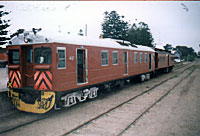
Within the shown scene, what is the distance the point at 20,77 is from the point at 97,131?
443 centimetres

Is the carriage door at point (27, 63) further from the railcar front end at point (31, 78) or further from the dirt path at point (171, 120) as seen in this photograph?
the dirt path at point (171, 120)

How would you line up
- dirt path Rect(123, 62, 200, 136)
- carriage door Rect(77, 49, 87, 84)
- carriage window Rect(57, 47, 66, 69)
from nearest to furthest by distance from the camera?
dirt path Rect(123, 62, 200, 136) → carriage window Rect(57, 47, 66, 69) → carriage door Rect(77, 49, 87, 84)

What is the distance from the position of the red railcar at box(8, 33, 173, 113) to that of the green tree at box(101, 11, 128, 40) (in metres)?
46.5

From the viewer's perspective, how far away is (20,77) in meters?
8.16

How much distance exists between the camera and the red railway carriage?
7246 millimetres

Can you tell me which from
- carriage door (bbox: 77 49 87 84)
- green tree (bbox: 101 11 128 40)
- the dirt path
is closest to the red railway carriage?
carriage door (bbox: 77 49 87 84)

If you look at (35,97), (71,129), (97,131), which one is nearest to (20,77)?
(35,97)

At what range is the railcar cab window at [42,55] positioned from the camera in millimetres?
7289

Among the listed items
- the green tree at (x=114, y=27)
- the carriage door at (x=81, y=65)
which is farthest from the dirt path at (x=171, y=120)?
the green tree at (x=114, y=27)

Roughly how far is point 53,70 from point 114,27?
2126 inches

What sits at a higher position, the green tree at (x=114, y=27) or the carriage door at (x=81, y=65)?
the green tree at (x=114, y=27)

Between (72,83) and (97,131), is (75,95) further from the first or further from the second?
(97,131)

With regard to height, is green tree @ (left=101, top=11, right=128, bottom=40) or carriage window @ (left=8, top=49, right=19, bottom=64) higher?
green tree @ (left=101, top=11, right=128, bottom=40)

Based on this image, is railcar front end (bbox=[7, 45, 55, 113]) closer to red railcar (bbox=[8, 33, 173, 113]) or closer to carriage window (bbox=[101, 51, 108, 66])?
red railcar (bbox=[8, 33, 173, 113])
